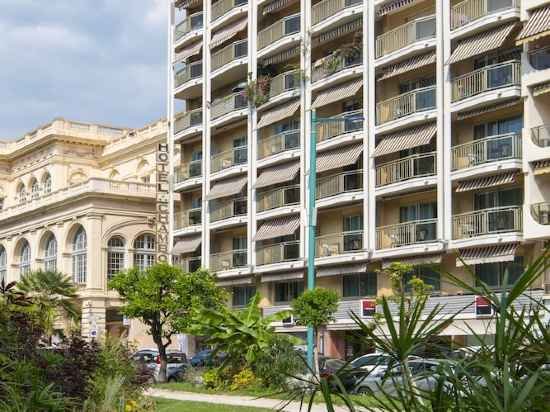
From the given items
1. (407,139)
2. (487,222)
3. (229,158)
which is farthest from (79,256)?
(487,222)

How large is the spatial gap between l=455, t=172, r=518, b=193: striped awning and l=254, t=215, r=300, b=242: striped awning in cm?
1038

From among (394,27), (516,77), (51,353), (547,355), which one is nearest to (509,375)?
(547,355)

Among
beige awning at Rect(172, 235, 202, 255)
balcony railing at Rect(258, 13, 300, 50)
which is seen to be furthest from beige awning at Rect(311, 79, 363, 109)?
beige awning at Rect(172, 235, 202, 255)

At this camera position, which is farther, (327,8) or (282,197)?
(282,197)

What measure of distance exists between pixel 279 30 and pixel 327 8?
389cm

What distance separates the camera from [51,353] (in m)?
18.7

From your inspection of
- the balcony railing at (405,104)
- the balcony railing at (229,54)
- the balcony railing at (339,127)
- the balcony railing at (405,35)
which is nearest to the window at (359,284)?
the balcony railing at (339,127)

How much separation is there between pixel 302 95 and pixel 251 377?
68.1 ft

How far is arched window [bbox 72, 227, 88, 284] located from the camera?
66.2 meters

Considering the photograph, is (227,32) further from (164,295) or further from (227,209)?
(164,295)

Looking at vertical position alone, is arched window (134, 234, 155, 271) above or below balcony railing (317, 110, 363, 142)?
below

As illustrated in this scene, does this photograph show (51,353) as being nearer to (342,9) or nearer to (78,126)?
(342,9)

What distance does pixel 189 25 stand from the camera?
57.6 metres

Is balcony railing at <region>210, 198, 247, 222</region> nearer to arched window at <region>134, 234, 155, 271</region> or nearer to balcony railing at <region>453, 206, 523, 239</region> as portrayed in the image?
arched window at <region>134, 234, 155, 271</region>
